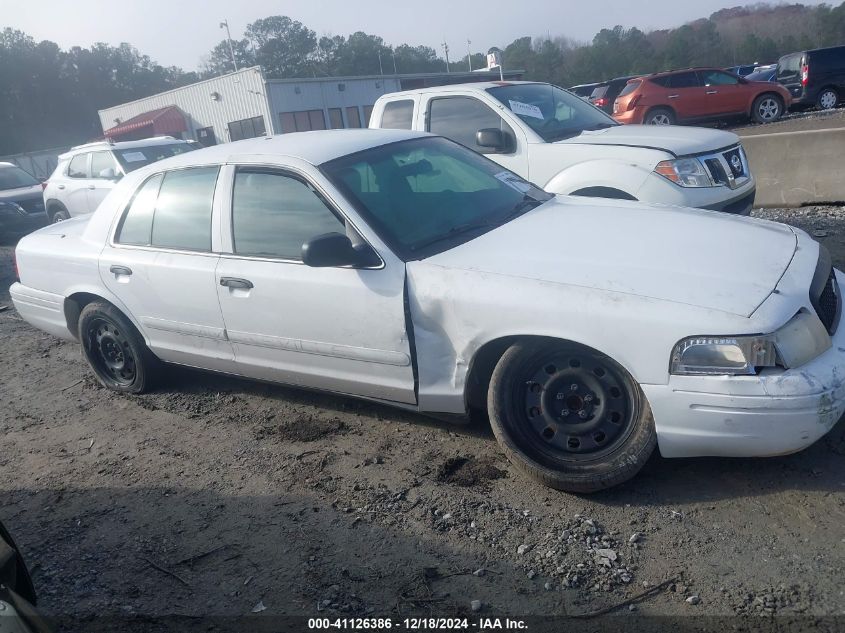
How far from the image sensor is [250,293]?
13.4 feet

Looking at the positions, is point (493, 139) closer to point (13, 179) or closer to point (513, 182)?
point (513, 182)

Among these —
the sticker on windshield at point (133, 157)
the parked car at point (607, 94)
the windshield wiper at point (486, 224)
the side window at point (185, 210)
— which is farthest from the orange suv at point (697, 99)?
the side window at point (185, 210)

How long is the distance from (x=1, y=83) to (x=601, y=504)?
71.8 metres

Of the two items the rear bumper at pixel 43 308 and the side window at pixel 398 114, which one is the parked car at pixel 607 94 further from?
the rear bumper at pixel 43 308

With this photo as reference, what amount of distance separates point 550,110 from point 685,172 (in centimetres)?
162

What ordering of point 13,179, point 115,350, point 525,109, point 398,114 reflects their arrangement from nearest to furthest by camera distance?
point 115,350, point 525,109, point 398,114, point 13,179

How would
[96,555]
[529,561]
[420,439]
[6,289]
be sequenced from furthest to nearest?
[6,289]
[420,439]
[96,555]
[529,561]

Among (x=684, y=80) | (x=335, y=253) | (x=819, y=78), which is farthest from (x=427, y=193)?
(x=819, y=78)

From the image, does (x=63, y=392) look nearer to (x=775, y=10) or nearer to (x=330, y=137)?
(x=330, y=137)

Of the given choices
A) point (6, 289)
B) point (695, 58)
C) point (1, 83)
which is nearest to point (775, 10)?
point (695, 58)

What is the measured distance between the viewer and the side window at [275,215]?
13.0ft

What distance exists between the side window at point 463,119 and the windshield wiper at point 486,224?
236cm

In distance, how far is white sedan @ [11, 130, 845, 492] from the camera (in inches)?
115

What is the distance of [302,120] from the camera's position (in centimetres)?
3588
